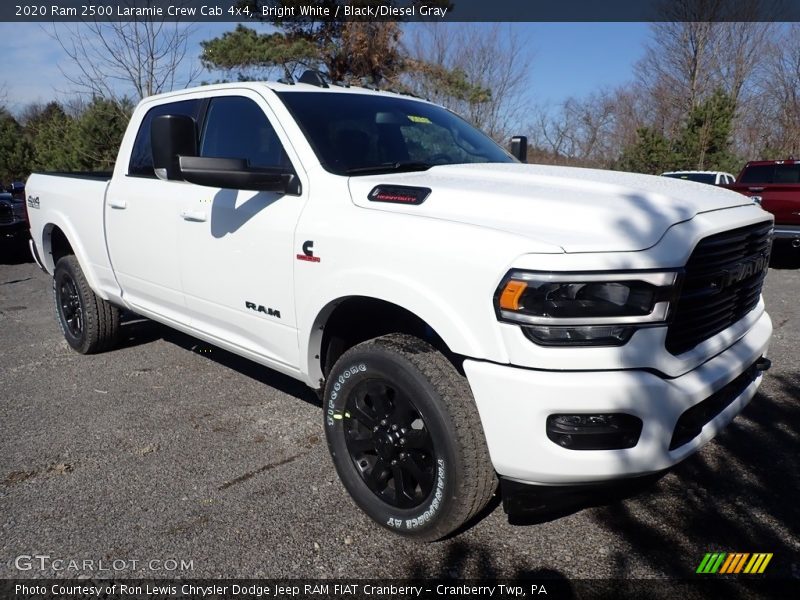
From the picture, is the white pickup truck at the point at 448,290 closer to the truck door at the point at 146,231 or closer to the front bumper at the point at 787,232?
the truck door at the point at 146,231

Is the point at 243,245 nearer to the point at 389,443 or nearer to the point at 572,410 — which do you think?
the point at 389,443

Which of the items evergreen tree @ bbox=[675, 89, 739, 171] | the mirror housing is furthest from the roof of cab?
evergreen tree @ bbox=[675, 89, 739, 171]

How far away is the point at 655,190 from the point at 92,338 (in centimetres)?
440

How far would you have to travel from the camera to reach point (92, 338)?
500 centimetres

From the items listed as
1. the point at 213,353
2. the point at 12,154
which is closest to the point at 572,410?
the point at 213,353

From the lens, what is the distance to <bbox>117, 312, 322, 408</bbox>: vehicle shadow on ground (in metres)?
4.38

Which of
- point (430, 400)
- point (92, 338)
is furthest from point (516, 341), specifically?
point (92, 338)

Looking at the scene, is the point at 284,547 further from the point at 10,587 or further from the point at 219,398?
the point at 219,398

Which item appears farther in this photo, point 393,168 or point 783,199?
point 783,199

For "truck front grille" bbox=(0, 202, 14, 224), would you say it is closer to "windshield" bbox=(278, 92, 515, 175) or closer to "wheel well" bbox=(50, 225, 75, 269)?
"wheel well" bbox=(50, 225, 75, 269)

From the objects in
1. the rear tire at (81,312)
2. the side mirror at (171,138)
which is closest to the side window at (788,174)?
the rear tire at (81,312)

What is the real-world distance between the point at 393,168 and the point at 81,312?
10.8 feet

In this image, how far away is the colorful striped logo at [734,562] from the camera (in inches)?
95.3

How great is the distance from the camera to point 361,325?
9.96ft
